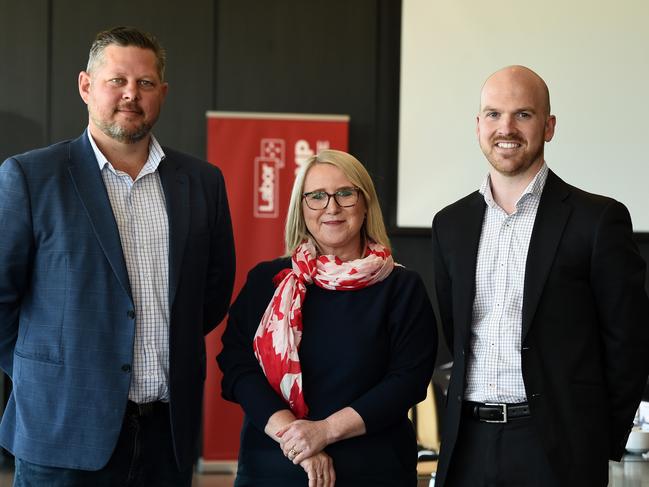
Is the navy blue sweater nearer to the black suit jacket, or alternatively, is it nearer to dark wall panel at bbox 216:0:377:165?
the black suit jacket

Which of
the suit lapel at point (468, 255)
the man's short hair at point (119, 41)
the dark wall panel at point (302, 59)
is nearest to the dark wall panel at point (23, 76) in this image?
the dark wall panel at point (302, 59)

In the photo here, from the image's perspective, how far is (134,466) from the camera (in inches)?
92.7

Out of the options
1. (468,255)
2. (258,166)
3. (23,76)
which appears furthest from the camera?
(23,76)

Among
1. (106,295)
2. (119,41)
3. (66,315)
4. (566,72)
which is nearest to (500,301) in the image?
(106,295)

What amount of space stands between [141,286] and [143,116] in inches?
18.7

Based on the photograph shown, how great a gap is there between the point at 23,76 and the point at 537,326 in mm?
5105

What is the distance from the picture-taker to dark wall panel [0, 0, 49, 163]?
6.39 m

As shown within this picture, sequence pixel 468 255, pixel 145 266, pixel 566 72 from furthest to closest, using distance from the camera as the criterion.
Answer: pixel 566 72, pixel 468 255, pixel 145 266

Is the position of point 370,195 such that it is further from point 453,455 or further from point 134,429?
point 134,429

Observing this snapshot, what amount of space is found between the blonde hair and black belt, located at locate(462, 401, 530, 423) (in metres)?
0.60

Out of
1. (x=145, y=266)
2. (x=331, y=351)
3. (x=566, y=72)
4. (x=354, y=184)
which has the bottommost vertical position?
(x=331, y=351)

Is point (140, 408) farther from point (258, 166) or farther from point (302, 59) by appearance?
point (302, 59)

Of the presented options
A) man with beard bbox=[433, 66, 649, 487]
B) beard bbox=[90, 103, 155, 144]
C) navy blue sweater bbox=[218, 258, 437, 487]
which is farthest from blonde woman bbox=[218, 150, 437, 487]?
beard bbox=[90, 103, 155, 144]

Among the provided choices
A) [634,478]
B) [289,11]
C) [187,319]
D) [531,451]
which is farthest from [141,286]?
[289,11]
